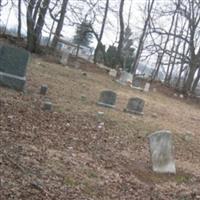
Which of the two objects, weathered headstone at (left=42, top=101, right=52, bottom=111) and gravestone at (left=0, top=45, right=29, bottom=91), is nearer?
weathered headstone at (left=42, top=101, right=52, bottom=111)

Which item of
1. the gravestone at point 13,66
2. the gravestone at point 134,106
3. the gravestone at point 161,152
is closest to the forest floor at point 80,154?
the gravestone at point 161,152

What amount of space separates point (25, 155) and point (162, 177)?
8.61ft

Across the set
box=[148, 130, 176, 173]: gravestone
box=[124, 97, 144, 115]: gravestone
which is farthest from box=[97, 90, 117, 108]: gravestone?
box=[148, 130, 176, 173]: gravestone

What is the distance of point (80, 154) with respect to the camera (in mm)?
8148

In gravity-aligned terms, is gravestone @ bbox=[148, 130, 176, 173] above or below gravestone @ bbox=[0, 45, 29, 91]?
below

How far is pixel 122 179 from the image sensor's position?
7.41 metres

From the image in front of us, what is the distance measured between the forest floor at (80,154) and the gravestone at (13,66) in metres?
0.30

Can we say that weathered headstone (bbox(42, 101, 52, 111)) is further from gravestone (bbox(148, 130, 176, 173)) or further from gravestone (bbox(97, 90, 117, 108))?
gravestone (bbox(97, 90, 117, 108))

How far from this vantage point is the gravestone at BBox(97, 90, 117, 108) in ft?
45.4

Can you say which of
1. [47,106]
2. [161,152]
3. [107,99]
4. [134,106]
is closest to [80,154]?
[161,152]

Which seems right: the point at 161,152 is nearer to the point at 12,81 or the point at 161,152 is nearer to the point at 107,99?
the point at 12,81

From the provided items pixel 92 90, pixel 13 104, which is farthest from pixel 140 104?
pixel 13 104

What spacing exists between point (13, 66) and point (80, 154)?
4.51 m

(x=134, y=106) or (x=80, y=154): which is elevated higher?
(x=134, y=106)
